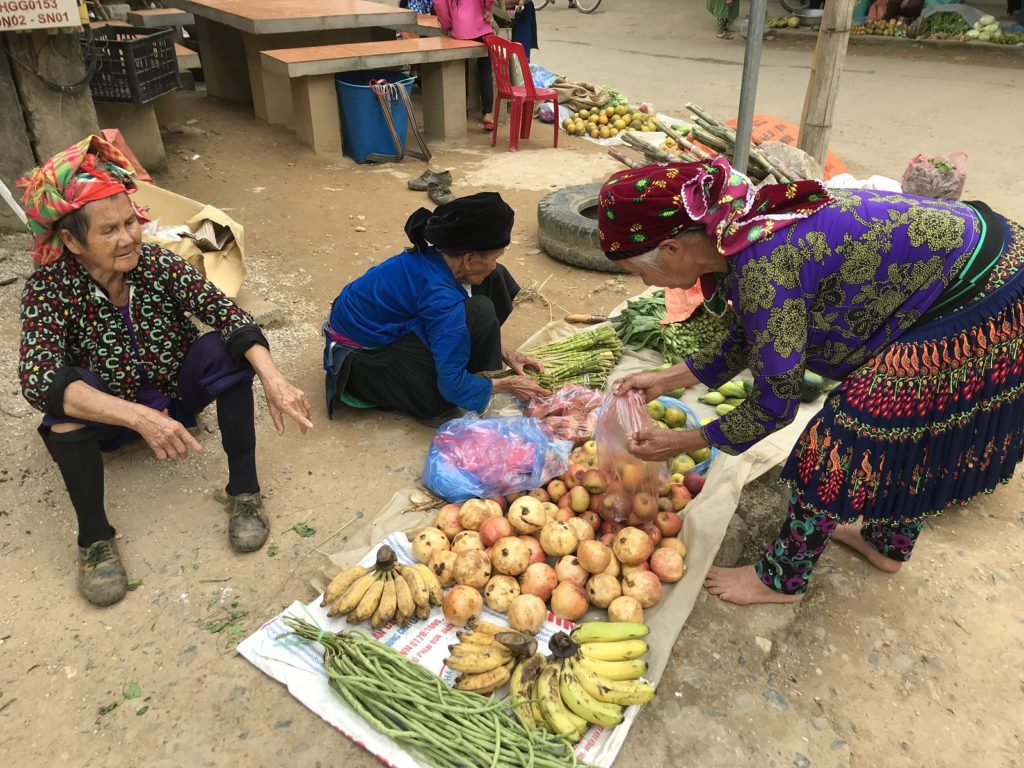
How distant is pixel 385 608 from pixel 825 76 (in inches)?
215

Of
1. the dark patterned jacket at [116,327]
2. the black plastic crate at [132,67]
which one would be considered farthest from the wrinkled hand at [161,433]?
the black plastic crate at [132,67]

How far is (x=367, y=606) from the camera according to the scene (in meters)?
2.27

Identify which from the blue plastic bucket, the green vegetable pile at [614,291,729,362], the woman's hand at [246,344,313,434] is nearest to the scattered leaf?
the woman's hand at [246,344,313,434]

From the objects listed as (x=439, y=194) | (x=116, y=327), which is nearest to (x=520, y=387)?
(x=116, y=327)

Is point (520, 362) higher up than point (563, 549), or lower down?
higher up

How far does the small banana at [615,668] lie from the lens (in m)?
2.09

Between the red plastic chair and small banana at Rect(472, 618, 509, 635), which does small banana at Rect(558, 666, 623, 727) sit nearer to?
small banana at Rect(472, 618, 509, 635)

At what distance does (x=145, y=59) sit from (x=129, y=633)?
492 centimetres

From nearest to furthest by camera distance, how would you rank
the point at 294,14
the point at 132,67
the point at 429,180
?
the point at 132,67
the point at 429,180
the point at 294,14

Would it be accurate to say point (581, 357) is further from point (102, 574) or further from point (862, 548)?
point (102, 574)

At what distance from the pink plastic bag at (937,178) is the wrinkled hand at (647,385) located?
103 inches

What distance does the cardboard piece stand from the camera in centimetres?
416

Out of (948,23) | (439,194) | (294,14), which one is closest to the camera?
(439,194)

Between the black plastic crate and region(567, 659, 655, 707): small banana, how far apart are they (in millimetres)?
5573
